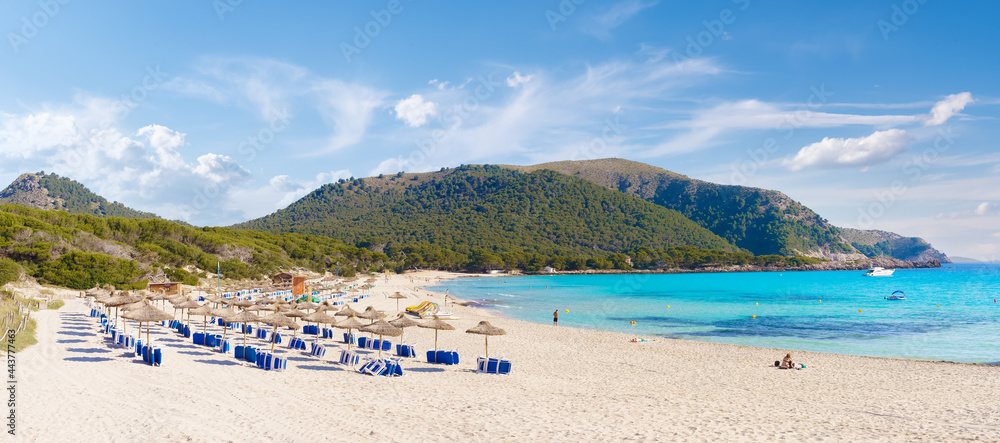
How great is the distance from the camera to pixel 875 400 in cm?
1176

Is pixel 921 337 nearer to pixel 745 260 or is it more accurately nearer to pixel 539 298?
pixel 539 298

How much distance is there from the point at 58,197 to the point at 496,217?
102679 millimetres

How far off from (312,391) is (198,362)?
4.87 m

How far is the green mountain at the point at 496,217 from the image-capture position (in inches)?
5172

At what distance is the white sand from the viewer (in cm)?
837

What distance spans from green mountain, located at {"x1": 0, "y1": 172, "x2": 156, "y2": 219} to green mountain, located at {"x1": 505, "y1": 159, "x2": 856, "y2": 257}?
147 m

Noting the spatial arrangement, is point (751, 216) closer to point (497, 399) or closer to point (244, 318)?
point (244, 318)

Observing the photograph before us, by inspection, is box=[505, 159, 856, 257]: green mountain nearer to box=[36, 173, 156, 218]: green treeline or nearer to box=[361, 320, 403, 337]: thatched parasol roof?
box=[36, 173, 156, 218]: green treeline

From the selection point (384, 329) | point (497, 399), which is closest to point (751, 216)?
point (384, 329)

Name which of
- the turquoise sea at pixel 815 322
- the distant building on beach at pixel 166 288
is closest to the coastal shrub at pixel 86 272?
the distant building on beach at pixel 166 288

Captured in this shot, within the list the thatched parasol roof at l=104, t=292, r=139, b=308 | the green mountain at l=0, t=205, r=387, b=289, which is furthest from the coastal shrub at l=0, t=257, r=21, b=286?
the thatched parasol roof at l=104, t=292, r=139, b=308

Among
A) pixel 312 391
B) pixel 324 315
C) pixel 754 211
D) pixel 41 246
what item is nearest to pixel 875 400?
pixel 312 391

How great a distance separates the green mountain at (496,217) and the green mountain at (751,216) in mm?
11651

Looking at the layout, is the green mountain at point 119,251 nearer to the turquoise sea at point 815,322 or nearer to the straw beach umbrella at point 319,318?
the straw beach umbrella at point 319,318
